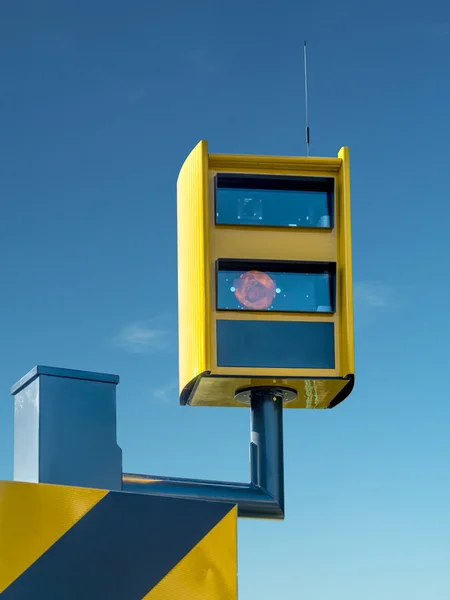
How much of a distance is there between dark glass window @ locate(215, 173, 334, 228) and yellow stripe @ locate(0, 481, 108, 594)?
294 cm

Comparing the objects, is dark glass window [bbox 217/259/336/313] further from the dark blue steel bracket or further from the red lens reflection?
the dark blue steel bracket

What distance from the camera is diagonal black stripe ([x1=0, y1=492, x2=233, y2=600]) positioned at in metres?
2.74

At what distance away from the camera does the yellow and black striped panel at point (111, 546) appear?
2.70 metres

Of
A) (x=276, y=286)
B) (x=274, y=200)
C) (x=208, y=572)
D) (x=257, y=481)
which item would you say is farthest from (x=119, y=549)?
(x=274, y=200)

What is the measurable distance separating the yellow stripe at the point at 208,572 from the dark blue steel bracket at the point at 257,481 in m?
1.37

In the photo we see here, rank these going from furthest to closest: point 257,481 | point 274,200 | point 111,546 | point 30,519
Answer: point 274,200 → point 257,481 → point 111,546 → point 30,519

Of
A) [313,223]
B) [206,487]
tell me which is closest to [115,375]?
[206,487]

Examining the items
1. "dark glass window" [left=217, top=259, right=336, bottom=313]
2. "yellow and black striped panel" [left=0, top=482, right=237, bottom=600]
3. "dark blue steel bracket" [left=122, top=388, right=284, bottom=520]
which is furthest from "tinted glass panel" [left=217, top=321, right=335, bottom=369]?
"yellow and black striped panel" [left=0, top=482, right=237, bottom=600]

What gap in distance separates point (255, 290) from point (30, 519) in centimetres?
308

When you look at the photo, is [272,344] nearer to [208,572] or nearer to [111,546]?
[208,572]

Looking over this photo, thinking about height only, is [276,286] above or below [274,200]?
below

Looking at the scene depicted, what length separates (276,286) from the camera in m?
5.54

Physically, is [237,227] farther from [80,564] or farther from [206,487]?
[80,564]

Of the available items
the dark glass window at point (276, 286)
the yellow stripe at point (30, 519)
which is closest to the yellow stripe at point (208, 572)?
the yellow stripe at point (30, 519)
